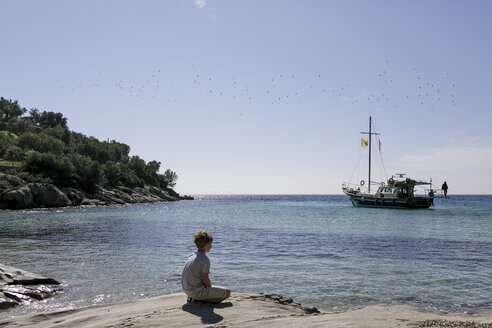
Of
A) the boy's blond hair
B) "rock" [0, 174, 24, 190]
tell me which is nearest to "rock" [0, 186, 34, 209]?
"rock" [0, 174, 24, 190]

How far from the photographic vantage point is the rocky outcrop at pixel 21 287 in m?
10.3

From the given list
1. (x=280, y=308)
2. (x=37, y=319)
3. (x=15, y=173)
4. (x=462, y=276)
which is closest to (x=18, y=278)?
(x=37, y=319)

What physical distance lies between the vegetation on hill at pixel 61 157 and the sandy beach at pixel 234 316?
2655 inches

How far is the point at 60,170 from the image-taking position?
75.9 meters

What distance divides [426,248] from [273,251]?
30.7 ft

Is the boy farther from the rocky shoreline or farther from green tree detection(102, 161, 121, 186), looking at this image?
green tree detection(102, 161, 121, 186)

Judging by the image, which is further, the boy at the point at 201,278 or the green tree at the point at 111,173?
the green tree at the point at 111,173

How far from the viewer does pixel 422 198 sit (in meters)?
74.7

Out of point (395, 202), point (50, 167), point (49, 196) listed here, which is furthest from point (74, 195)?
point (395, 202)

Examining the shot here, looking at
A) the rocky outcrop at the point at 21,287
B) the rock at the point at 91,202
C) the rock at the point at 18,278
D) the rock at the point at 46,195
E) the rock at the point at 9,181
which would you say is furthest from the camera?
the rock at the point at 91,202

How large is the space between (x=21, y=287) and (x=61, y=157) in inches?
2935

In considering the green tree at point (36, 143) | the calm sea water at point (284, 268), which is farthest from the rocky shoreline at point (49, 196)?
the calm sea water at point (284, 268)

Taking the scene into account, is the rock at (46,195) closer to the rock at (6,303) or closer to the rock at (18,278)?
the rock at (18,278)

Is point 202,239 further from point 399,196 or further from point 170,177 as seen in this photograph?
point 170,177
